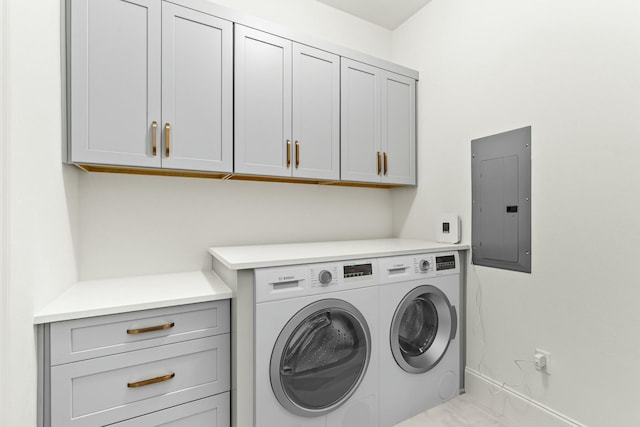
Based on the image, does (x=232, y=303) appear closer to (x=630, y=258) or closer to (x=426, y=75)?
(x=630, y=258)

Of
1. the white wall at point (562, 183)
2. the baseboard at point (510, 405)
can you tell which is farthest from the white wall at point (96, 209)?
the baseboard at point (510, 405)

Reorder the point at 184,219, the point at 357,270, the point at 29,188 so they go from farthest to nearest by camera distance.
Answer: the point at 184,219
the point at 357,270
the point at 29,188

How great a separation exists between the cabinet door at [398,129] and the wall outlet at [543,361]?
136 centimetres

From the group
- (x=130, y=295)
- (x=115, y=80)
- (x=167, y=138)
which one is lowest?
(x=130, y=295)

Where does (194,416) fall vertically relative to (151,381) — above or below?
below

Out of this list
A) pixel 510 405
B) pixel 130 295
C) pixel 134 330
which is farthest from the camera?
pixel 510 405

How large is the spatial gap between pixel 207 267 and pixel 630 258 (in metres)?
2.22

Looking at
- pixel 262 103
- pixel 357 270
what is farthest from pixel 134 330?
pixel 262 103

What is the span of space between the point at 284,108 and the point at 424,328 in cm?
169

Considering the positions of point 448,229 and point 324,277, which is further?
point 448,229

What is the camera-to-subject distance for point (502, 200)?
6.13 ft

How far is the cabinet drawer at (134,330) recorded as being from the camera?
1163 millimetres

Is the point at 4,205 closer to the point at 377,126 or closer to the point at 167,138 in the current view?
the point at 167,138

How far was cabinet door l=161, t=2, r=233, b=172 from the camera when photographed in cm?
157
